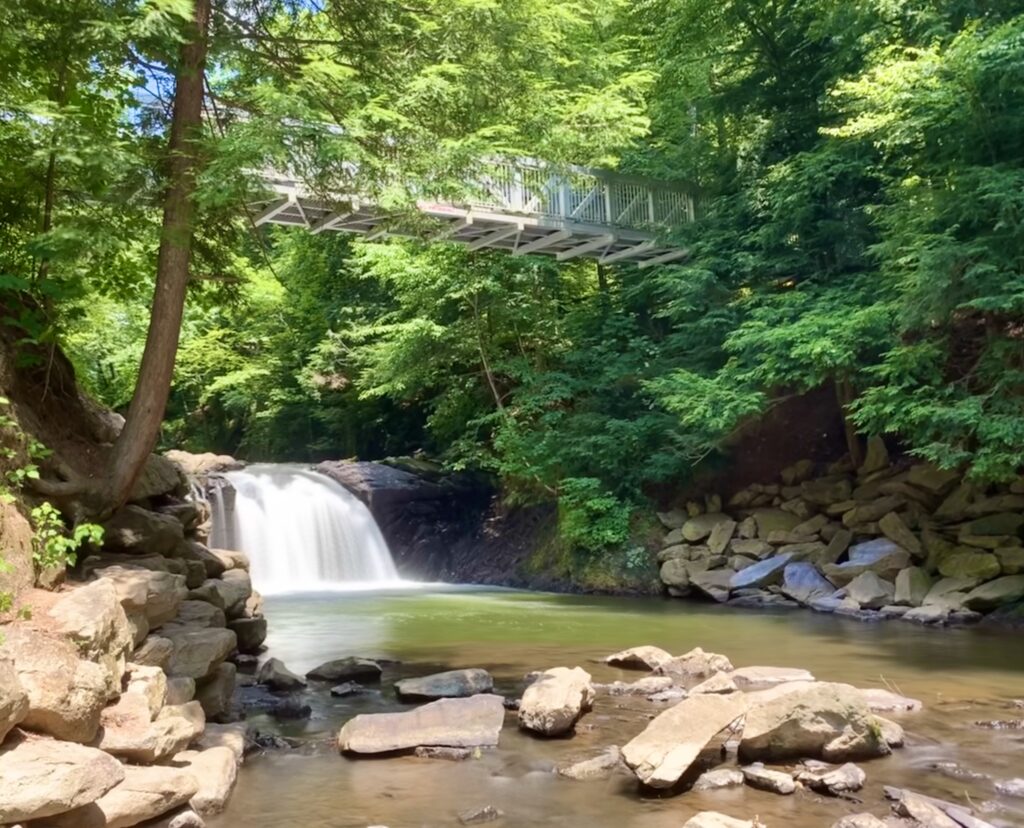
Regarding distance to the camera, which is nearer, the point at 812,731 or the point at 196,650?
the point at 812,731

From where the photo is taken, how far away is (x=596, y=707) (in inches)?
275

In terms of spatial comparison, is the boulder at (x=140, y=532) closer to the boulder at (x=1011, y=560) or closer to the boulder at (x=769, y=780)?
the boulder at (x=769, y=780)

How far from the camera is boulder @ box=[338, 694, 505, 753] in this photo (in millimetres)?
5879

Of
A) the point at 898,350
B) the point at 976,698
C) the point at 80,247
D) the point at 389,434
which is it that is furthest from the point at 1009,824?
the point at 389,434

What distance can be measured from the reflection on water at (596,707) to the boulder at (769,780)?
0.08m

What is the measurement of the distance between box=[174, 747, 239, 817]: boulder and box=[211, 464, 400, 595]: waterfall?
10239 mm

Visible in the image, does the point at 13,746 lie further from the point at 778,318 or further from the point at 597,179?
the point at 597,179

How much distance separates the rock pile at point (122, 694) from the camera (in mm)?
3914

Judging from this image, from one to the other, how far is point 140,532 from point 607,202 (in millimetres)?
11119

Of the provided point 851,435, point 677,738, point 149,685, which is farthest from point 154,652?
point 851,435

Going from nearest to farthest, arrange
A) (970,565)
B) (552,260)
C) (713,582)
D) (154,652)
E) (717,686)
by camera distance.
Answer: (154,652), (717,686), (970,565), (713,582), (552,260)

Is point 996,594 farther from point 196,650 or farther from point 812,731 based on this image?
point 196,650

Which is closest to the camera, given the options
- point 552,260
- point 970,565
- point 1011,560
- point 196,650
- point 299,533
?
point 196,650

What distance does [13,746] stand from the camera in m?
4.00
